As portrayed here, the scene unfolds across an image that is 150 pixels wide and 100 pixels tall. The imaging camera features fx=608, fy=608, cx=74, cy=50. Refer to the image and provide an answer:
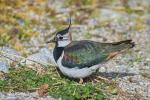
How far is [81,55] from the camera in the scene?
7.21m

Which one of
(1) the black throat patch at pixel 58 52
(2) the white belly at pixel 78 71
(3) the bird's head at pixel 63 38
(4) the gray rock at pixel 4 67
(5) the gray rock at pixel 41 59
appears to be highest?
(3) the bird's head at pixel 63 38

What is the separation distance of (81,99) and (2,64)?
1.39 m

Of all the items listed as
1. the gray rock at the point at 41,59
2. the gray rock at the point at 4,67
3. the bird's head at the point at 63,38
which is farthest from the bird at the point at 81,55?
the gray rock at the point at 4,67

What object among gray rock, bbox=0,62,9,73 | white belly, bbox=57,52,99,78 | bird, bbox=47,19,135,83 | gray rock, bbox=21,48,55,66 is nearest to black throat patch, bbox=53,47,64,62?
bird, bbox=47,19,135,83

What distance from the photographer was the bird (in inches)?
281

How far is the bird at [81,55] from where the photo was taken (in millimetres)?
7125

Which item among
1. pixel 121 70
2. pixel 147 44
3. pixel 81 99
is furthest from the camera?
pixel 147 44

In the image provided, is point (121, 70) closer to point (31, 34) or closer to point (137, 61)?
point (137, 61)

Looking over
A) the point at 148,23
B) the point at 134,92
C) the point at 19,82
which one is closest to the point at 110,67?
the point at 134,92

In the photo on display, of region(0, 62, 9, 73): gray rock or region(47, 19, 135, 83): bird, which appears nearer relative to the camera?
region(47, 19, 135, 83): bird

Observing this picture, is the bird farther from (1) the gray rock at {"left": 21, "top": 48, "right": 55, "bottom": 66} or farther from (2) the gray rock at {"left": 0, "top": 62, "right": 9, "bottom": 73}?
(2) the gray rock at {"left": 0, "top": 62, "right": 9, "bottom": 73}

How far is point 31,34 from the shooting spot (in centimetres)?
994

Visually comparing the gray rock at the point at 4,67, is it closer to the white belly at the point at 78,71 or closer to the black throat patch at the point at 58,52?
the black throat patch at the point at 58,52

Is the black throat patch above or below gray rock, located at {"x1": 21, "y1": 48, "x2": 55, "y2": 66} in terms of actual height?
above
